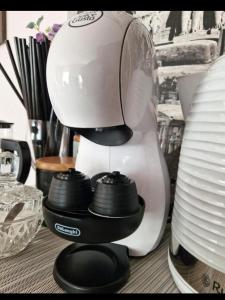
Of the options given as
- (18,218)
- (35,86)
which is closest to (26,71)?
(35,86)

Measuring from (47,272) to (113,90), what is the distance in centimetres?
25

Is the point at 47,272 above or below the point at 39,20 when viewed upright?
below

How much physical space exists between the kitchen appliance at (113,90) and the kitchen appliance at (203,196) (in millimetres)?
63

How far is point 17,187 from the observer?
0.44m

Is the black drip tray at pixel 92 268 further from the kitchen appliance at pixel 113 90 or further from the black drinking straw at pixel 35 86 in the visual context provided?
the black drinking straw at pixel 35 86

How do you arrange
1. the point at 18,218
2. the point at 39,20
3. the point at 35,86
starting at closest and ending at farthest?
the point at 18,218, the point at 35,86, the point at 39,20

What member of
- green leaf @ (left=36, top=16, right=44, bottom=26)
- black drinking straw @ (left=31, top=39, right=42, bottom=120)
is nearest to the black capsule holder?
black drinking straw @ (left=31, top=39, right=42, bottom=120)

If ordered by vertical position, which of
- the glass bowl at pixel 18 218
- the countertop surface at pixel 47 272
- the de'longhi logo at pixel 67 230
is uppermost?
the de'longhi logo at pixel 67 230

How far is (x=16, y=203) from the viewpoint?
399mm

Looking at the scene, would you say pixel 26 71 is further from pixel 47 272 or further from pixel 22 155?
pixel 47 272

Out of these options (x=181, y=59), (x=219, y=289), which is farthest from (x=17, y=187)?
(x=181, y=59)

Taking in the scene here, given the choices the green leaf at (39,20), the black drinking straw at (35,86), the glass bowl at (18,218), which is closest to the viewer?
the glass bowl at (18,218)

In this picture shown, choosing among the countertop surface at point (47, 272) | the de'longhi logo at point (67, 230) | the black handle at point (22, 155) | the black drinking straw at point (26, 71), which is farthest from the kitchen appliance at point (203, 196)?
the black drinking straw at point (26, 71)

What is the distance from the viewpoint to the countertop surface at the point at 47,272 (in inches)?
12.1
